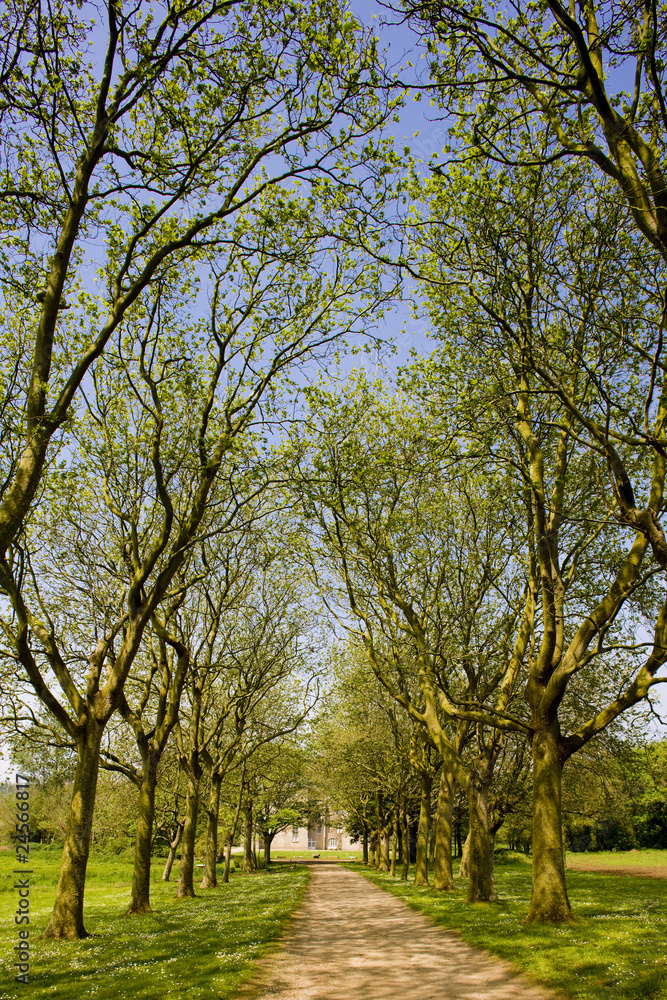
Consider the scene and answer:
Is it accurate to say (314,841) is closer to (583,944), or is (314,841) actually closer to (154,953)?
(154,953)

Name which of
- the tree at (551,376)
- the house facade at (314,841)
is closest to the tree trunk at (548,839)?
the tree at (551,376)

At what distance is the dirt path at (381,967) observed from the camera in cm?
813

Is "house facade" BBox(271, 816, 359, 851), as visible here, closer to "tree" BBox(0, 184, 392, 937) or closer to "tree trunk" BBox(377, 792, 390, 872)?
"tree trunk" BBox(377, 792, 390, 872)

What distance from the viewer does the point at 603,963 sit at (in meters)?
8.59

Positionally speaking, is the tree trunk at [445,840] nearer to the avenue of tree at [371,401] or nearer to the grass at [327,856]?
the avenue of tree at [371,401]

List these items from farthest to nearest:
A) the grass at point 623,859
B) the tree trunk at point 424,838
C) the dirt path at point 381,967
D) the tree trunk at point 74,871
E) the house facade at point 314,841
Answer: the house facade at point 314,841 → the grass at point 623,859 → the tree trunk at point 424,838 → the tree trunk at point 74,871 → the dirt path at point 381,967

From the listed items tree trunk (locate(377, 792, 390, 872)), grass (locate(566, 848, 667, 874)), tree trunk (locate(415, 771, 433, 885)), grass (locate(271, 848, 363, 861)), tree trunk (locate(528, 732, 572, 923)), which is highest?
tree trunk (locate(528, 732, 572, 923))

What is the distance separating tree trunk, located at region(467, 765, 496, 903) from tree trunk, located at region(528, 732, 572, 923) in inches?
197

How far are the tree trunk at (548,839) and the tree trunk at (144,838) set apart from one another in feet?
34.7

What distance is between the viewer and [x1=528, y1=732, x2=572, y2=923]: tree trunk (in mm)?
11969

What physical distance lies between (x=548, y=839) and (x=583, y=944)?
2.40 m

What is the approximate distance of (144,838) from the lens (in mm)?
17500

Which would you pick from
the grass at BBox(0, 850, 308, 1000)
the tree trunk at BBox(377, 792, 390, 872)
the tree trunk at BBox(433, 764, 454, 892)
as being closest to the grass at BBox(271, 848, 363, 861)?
the tree trunk at BBox(377, 792, 390, 872)

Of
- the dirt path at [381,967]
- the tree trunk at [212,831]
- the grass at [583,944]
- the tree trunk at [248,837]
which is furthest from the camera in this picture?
the tree trunk at [248,837]
